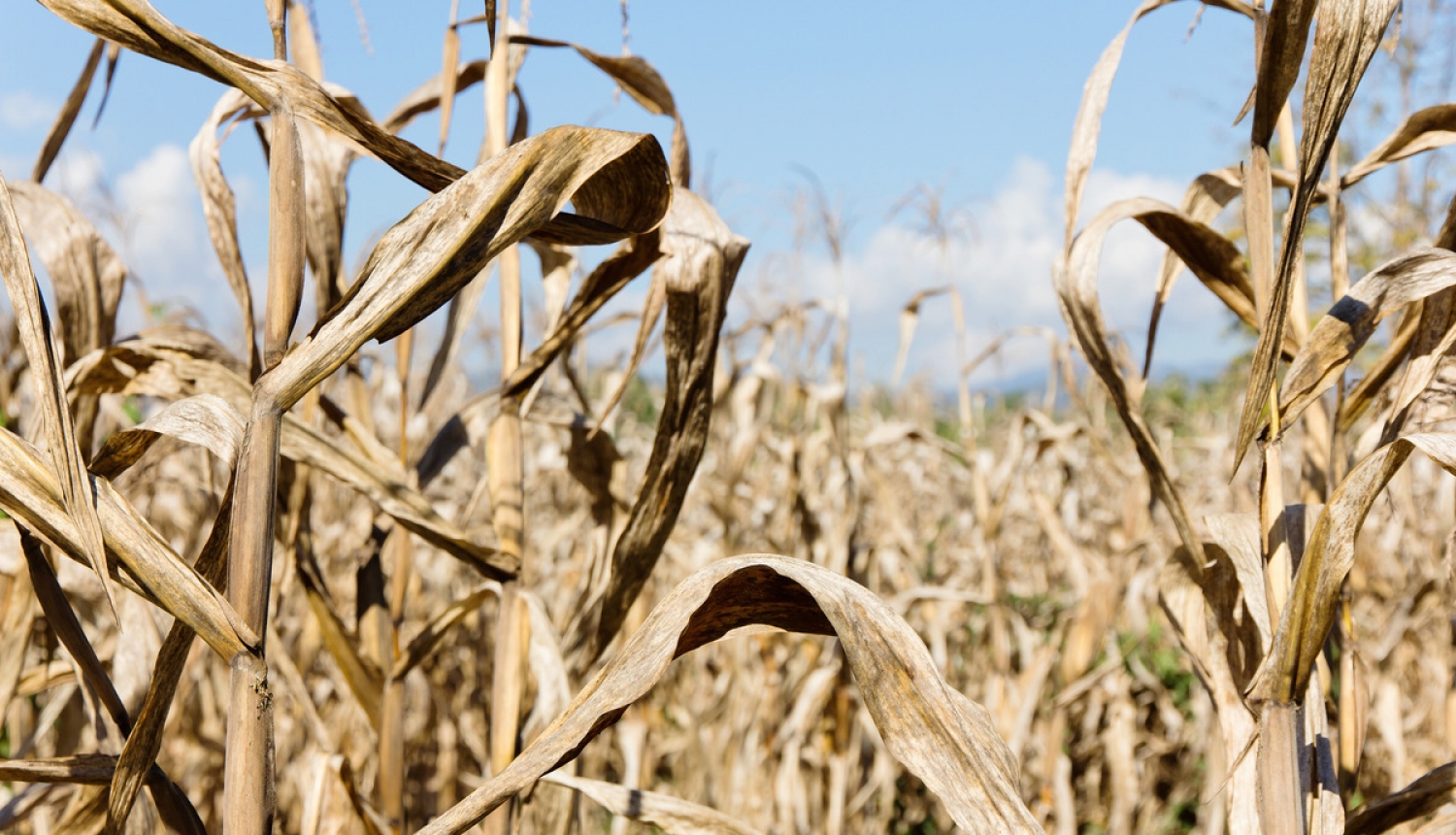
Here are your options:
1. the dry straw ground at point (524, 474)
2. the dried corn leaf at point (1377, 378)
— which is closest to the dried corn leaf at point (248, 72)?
the dry straw ground at point (524, 474)

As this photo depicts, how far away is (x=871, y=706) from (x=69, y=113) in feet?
4.08

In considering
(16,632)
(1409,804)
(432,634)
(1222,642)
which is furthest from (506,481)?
(1409,804)

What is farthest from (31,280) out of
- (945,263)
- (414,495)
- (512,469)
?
(945,263)

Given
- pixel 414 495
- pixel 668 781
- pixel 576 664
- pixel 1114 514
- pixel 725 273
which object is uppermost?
pixel 1114 514

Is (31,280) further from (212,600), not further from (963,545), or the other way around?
(963,545)

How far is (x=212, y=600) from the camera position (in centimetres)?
63

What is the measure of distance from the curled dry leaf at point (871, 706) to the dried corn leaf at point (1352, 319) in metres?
0.40

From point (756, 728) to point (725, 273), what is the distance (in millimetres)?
1984

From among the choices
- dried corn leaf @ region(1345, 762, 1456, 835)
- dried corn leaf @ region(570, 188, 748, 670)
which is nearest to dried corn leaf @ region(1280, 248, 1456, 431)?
dried corn leaf @ region(1345, 762, 1456, 835)

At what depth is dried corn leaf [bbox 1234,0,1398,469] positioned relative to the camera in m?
0.72

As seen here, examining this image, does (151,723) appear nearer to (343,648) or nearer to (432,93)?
(343,648)

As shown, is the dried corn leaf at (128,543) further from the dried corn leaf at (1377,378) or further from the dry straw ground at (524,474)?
the dried corn leaf at (1377,378)

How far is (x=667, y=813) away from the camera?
0.98 meters

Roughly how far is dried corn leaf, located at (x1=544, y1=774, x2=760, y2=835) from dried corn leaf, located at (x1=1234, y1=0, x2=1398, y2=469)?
591 millimetres
